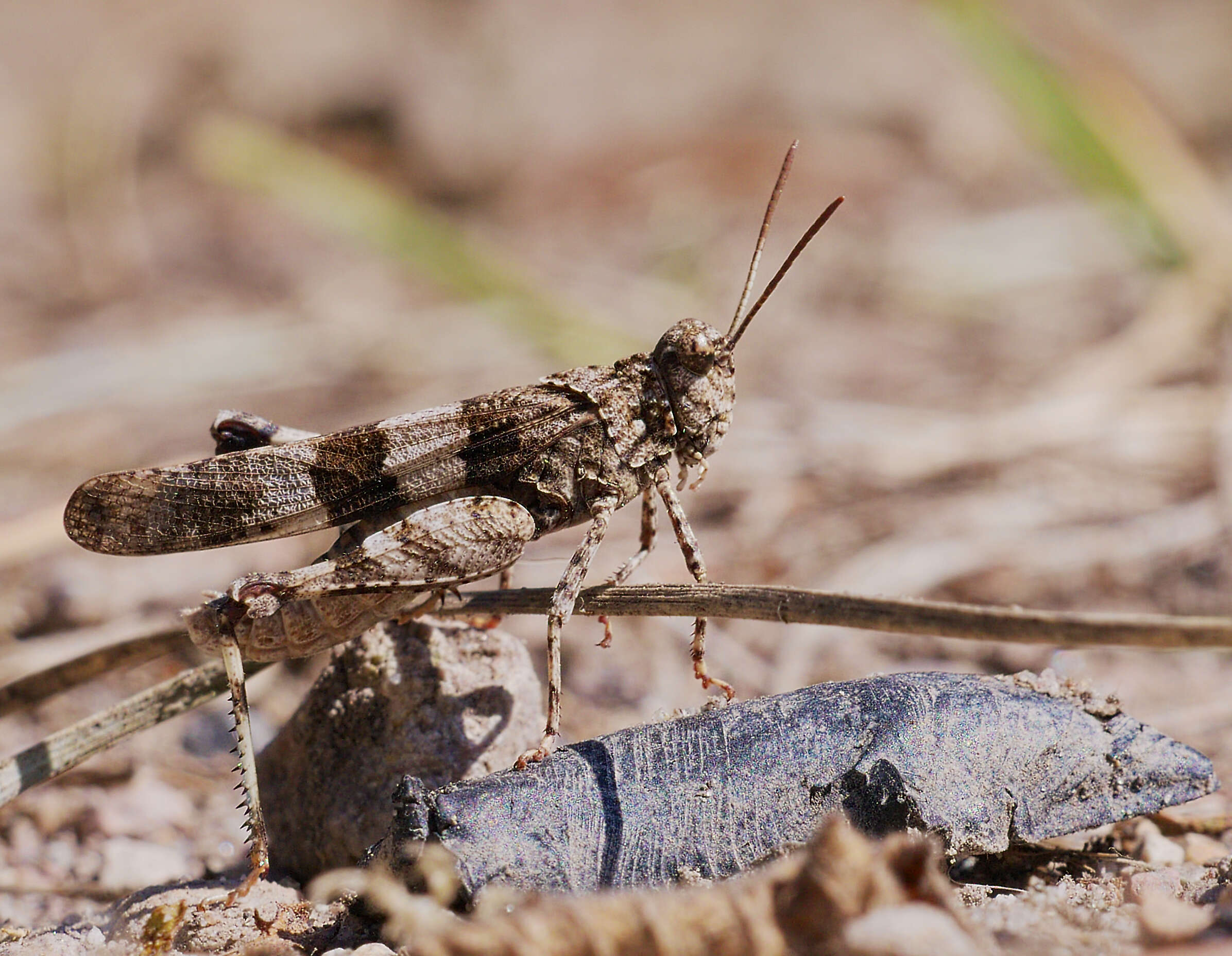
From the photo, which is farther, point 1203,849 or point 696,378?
point 696,378

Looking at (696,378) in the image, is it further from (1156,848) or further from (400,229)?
(400,229)

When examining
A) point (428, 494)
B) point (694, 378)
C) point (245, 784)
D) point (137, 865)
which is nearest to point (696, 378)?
point (694, 378)

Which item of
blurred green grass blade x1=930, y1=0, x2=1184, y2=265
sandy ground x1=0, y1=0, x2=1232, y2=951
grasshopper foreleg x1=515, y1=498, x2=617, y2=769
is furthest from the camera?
blurred green grass blade x1=930, y1=0, x2=1184, y2=265

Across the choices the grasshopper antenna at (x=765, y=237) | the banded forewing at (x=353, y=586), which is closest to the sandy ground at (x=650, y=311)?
the banded forewing at (x=353, y=586)

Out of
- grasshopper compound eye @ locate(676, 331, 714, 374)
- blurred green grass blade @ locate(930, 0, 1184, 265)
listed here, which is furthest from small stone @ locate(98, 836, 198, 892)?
blurred green grass blade @ locate(930, 0, 1184, 265)

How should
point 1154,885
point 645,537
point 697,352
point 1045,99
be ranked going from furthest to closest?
point 1045,99, point 645,537, point 697,352, point 1154,885

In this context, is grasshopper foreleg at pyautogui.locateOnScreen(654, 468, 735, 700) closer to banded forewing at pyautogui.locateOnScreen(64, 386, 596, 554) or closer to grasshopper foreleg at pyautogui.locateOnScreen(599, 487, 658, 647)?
grasshopper foreleg at pyautogui.locateOnScreen(599, 487, 658, 647)
